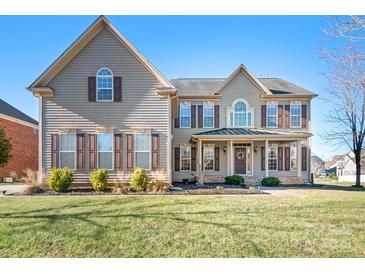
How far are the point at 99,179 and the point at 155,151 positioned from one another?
286 centimetres

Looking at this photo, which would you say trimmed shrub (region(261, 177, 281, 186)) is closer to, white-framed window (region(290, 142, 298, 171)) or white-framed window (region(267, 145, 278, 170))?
white-framed window (region(267, 145, 278, 170))

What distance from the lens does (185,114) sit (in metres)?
17.8

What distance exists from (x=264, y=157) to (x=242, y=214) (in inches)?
440

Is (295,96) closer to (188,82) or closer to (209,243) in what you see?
(188,82)

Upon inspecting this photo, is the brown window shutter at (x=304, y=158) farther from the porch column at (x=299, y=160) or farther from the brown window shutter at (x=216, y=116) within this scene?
the brown window shutter at (x=216, y=116)

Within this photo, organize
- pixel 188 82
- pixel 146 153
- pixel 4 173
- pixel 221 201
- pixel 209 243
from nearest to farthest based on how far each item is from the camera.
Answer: pixel 209 243, pixel 221 201, pixel 146 153, pixel 4 173, pixel 188 82

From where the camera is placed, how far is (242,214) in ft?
22.1

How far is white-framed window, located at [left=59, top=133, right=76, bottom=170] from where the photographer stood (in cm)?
1216

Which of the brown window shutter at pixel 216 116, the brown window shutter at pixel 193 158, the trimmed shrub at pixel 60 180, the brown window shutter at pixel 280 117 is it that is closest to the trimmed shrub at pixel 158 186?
the trimmed shrub at pixel 60 180

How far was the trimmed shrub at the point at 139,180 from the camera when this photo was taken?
11.0 meters

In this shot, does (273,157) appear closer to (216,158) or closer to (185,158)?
(216,158)

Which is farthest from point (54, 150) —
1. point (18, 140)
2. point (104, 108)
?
point (18, 140)

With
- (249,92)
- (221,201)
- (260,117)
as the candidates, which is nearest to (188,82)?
(249,92)

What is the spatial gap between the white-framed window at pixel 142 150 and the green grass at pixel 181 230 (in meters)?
4.30
